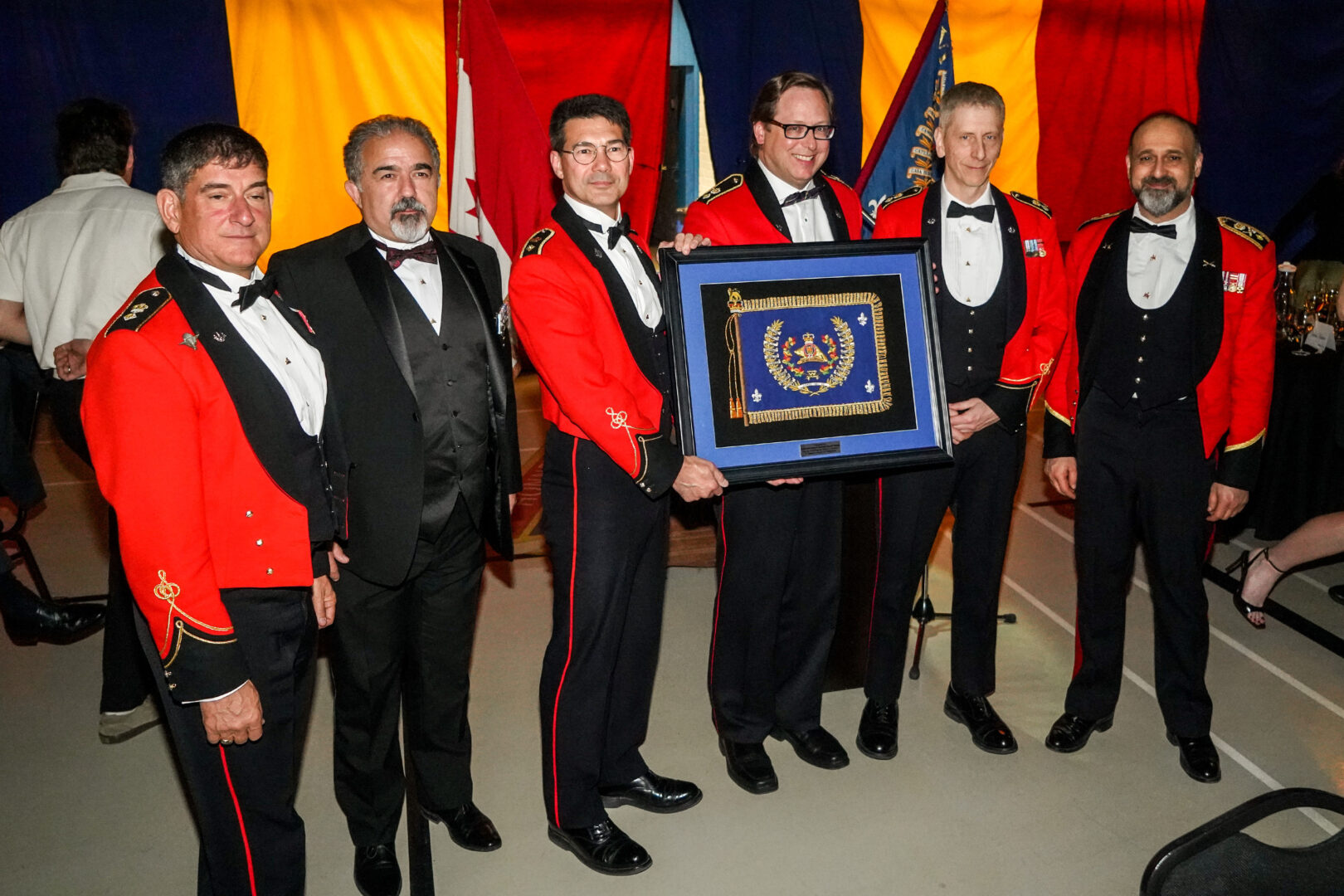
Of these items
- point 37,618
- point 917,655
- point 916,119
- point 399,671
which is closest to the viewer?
point 399,671

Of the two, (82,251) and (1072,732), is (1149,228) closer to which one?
(1072,732)

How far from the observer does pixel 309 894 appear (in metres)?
2.79

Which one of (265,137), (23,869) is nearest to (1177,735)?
(23,869)

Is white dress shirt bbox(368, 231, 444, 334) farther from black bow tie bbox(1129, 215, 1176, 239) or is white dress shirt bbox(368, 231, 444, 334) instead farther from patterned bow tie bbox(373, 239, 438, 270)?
black bow tie bbox(1129, 215, 1176, 239)

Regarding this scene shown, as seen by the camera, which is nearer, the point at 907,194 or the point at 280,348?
the point at 280,348

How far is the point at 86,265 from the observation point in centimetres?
354

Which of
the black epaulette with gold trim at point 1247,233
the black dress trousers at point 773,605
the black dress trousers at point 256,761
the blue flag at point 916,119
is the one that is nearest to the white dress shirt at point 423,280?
the black dress trousers at point 256,761

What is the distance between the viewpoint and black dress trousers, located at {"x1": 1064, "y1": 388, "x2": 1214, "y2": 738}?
313 centimetres

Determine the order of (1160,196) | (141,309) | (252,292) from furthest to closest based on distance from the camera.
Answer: (1160,196) < (252,292) < (141,309)

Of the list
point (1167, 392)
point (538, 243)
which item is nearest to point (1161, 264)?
point (1167, 392)

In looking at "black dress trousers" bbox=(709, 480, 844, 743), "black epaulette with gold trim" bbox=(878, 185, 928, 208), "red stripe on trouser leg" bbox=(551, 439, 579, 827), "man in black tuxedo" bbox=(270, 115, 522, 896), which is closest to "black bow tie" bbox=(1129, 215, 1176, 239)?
"black epaulette with gold trim" bbox=(878, 185, 928, 208)

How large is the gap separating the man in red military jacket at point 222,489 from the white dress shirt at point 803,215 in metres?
1.49

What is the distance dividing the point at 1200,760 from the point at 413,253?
114 inches

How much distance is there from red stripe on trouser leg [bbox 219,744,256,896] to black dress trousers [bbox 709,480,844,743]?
1.50m
